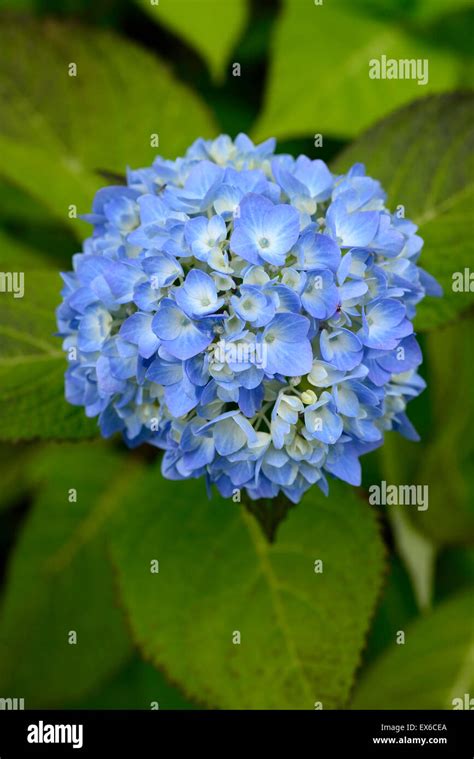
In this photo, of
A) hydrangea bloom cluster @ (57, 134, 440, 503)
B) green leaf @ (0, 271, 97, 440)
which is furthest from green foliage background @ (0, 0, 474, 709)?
hydrangea bloom cluster @ (57, 134, 440, 503)

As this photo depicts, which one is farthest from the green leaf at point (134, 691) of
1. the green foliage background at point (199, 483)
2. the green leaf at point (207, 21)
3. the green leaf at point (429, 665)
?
the green leaf at point (207, 21)

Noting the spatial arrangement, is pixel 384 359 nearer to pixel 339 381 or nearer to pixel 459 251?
pixel 339 381

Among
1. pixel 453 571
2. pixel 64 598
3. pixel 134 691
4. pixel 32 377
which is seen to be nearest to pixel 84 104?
pixel 32 377

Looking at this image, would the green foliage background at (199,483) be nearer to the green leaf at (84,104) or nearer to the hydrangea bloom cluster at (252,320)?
the green leaf at (84,104)

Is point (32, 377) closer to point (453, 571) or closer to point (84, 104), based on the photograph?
point (84, 104)
